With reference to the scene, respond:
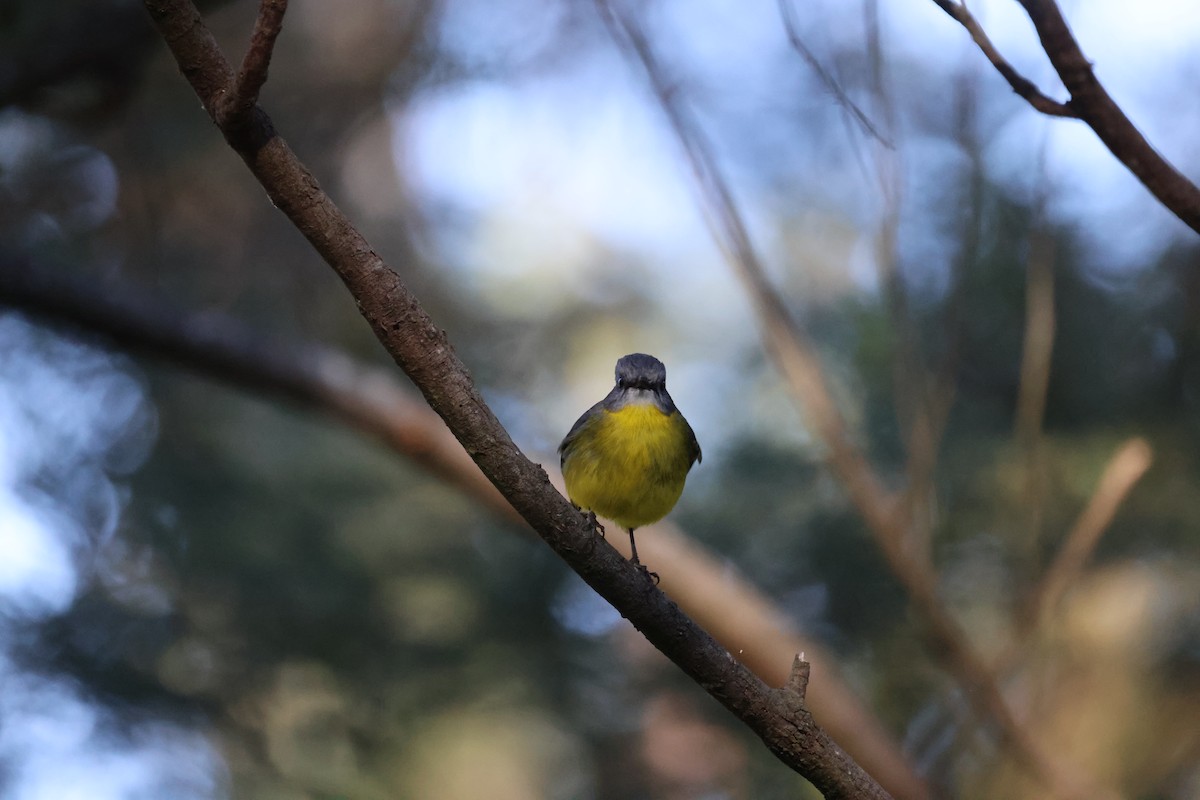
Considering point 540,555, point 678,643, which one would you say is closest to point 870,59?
point 678,643

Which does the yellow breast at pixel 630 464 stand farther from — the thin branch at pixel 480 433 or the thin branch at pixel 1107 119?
the thin branch at pixel 1107 119

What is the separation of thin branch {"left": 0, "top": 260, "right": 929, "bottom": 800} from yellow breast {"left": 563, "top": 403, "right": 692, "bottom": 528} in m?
1.05

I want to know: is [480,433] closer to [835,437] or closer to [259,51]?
[259,51]

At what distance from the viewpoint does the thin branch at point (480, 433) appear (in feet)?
6.99

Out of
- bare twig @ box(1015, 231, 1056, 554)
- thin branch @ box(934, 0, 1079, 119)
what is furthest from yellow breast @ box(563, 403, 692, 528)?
thin branch @ box(934, 0, 1079, 119)

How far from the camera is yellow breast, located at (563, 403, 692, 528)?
12.4ft

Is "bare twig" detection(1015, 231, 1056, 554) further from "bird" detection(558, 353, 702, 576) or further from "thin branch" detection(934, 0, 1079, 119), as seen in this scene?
"thin branch" detection(934, 0, 1079, 119)

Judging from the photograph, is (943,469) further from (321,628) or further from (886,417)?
(321,628)

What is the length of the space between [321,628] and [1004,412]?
358 cm

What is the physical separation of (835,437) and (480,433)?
188 cm

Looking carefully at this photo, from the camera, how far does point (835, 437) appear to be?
3824 millimetres

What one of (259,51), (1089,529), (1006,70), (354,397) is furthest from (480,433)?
(354,397)

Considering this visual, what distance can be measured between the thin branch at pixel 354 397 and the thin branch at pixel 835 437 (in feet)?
2.57

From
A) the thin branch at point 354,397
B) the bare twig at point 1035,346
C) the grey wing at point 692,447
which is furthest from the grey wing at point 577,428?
the bare twig at point 1035,346
